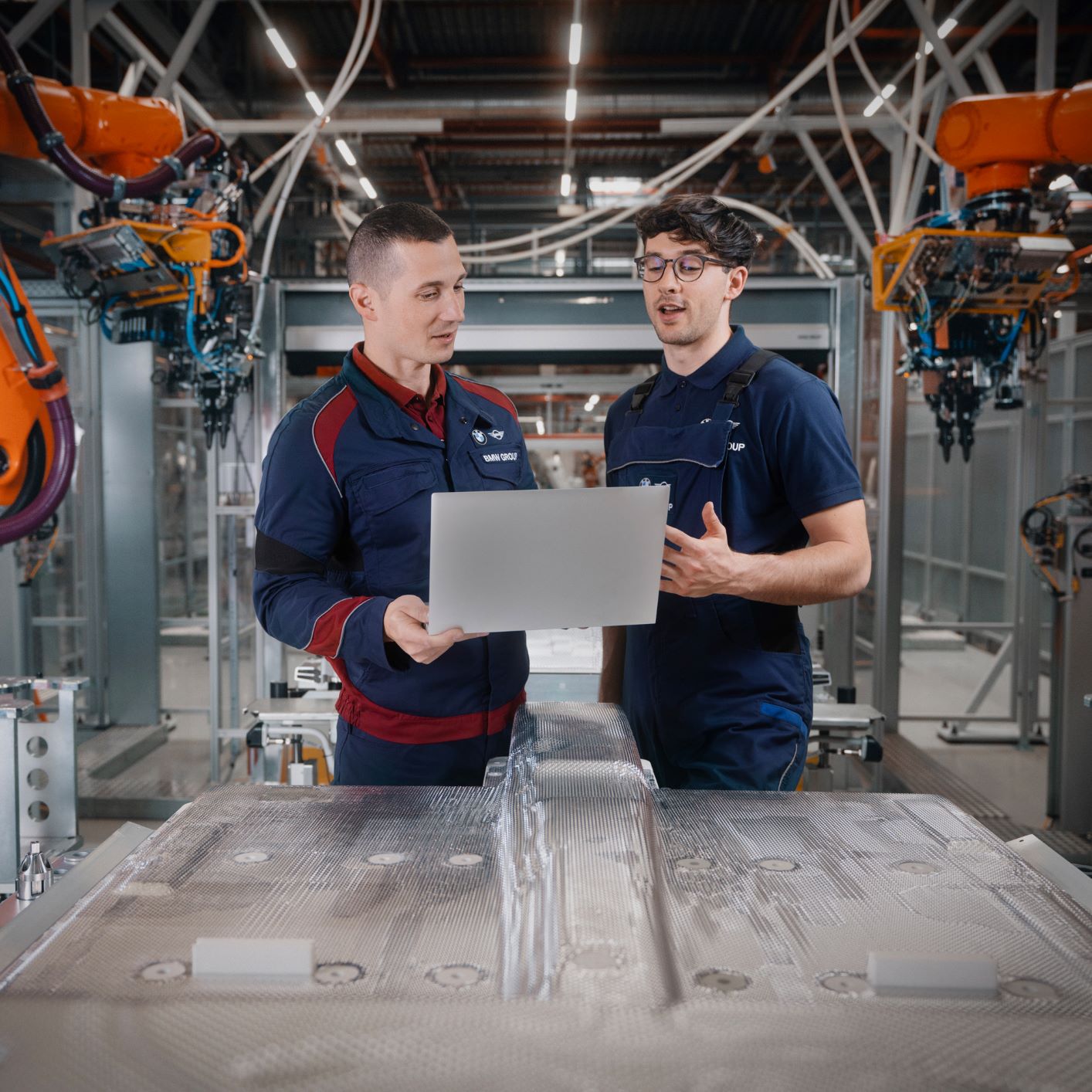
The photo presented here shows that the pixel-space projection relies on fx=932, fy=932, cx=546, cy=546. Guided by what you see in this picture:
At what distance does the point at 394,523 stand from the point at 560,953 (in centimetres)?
111

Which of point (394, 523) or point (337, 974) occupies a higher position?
point (394, 523)

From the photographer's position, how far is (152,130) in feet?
11.7

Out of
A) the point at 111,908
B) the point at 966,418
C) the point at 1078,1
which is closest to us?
the point at 111,908

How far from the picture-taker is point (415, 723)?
184cm

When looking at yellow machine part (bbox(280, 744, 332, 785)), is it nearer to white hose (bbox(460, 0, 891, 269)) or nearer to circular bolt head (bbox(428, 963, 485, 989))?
white hose (bbox(460, 0, 891, 269))

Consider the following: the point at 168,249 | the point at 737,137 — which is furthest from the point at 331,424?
the point at 737,137

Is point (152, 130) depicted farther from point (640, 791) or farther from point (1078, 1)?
point (1078, 1)

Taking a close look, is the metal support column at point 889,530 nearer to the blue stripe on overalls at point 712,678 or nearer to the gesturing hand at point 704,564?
the blue stripe on overalls at point 712,678

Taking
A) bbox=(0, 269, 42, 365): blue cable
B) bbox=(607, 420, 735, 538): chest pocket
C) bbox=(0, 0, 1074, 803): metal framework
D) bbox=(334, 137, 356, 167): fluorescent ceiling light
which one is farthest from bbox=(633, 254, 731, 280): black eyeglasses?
bbox=(334, 137, 356, 167): fluorescent ceiling light

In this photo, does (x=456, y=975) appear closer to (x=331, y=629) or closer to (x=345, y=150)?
(x=331, y=629)

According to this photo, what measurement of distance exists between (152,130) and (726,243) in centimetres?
268

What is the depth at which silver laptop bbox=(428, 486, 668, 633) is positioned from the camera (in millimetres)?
1230

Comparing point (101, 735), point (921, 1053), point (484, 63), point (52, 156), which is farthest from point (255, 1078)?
point (484, 63)

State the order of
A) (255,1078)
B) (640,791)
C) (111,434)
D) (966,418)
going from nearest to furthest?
(255,1078) → (640,791) → (966,418) → (111,434)
